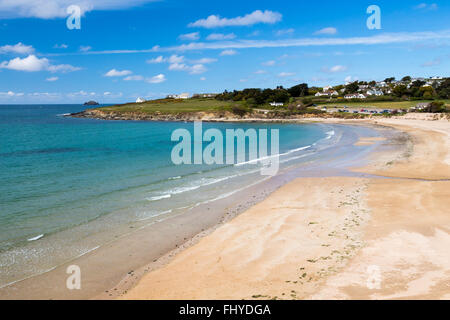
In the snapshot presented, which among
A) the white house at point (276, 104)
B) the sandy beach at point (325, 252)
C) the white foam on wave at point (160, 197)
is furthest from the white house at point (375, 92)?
the white foam on wave at point (160, 197)

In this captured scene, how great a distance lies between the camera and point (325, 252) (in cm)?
1138

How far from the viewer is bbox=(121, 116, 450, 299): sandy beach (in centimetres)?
894

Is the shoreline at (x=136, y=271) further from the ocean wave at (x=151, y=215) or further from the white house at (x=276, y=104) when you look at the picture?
the white house at (x=276, y=104)

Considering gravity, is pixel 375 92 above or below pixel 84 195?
above

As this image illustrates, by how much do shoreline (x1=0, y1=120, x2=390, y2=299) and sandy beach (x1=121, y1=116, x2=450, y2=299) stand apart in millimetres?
636

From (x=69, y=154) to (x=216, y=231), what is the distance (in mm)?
29285

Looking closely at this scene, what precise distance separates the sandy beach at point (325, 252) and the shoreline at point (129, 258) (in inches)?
25.0

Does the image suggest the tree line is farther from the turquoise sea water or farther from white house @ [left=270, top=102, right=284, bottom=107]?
the turquoise sea water

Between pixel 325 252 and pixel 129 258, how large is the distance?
6.88m

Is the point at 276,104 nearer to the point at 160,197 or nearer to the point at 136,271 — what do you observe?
the point at 160,197

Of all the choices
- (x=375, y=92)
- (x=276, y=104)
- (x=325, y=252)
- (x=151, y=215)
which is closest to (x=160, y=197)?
(x=151, y=215)

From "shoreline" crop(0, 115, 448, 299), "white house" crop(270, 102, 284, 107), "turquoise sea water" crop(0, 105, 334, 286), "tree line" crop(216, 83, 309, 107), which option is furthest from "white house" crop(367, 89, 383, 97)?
"shoreline" crop(0, 115, 448, 299)

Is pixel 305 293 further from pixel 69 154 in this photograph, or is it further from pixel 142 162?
pixel 69 154
